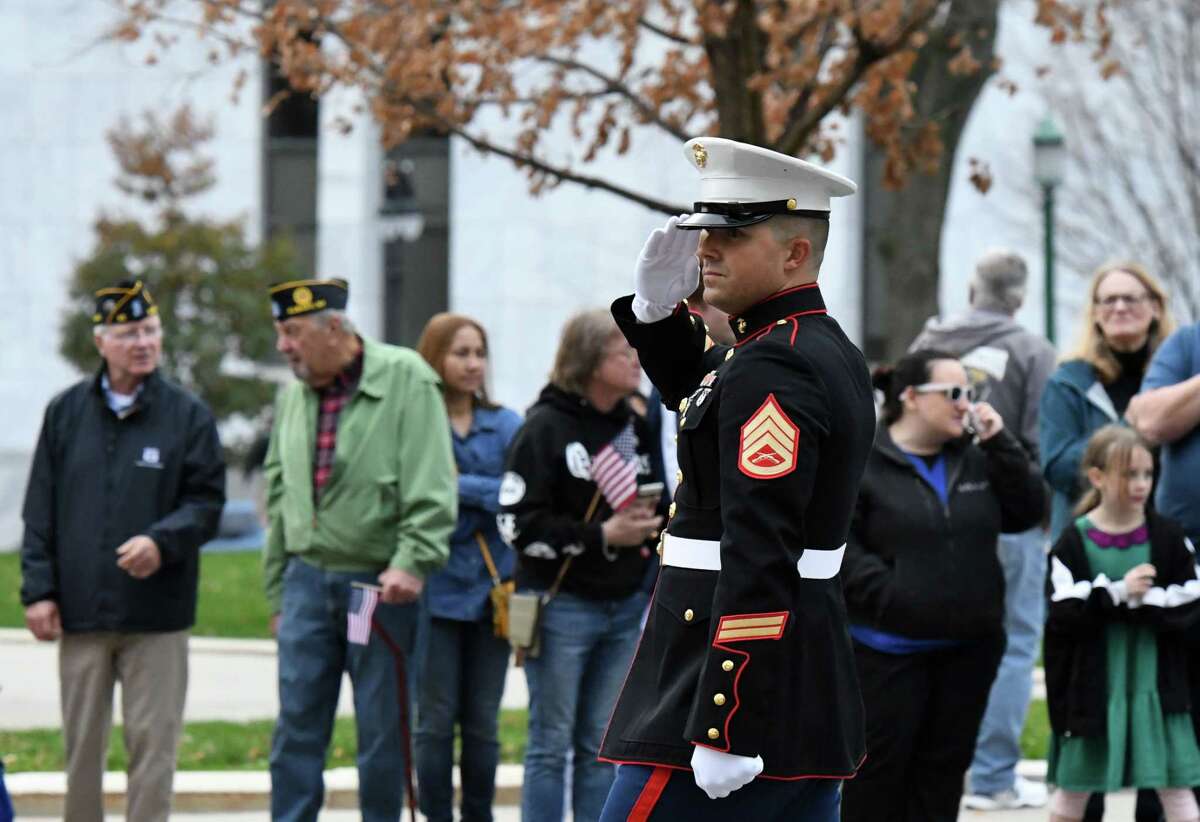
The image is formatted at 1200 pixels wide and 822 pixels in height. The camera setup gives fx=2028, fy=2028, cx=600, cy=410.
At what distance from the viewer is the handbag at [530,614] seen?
6.91m

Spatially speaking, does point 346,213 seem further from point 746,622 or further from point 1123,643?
point 746,622

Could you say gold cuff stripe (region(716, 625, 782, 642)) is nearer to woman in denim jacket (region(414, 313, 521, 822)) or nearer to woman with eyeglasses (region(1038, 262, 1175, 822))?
woman in denim jacket (region(414, 313, 521, 822))

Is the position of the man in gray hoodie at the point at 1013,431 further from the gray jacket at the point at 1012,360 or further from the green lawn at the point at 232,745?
the green lawn at the point at 232,745

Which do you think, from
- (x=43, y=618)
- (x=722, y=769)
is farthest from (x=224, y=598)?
A: (x=722, y=769)

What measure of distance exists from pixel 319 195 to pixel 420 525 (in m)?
25.3

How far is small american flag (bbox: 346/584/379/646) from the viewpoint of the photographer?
22.5 ft

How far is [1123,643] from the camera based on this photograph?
22.1 feet

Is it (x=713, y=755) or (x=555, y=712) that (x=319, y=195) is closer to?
(x=555, y=712)

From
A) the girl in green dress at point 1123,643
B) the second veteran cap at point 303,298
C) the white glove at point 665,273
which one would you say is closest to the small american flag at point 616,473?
the second veteran cap at point 303,298

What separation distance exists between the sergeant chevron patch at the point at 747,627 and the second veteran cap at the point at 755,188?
808 millimetres

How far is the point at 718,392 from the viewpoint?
4117mm

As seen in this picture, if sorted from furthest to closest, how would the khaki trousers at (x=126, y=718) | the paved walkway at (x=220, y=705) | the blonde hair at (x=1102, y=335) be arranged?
the paved walkway at (x=220, y=705), the blonde hair at (x=1102, y=335), the khaki trousers at (x=126, y=718)

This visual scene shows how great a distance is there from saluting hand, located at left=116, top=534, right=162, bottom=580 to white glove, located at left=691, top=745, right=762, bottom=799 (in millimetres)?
3486

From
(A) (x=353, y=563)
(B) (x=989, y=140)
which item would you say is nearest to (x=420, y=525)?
(A) (x=353, y=563)
